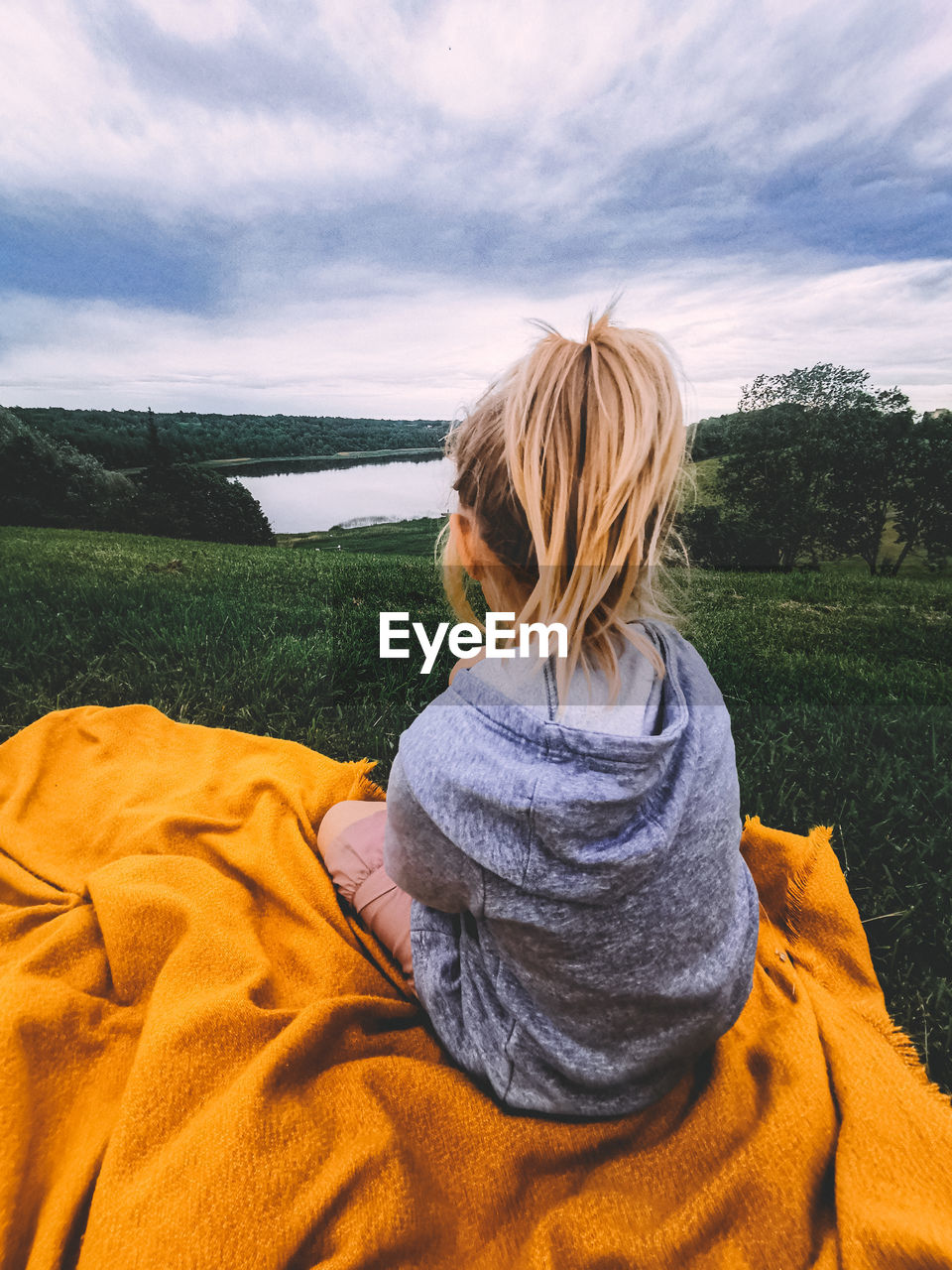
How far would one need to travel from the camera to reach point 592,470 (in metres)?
0.96

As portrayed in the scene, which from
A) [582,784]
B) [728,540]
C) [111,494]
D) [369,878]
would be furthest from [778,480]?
[111,494]

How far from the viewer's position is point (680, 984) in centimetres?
99

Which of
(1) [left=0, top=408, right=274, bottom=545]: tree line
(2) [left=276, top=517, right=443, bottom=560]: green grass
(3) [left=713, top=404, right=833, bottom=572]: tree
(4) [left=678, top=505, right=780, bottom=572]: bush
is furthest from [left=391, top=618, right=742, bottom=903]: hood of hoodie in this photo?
(1) [left=0, top=408, right=274, bottom=545]: tree line

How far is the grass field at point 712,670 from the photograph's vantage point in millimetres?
2031

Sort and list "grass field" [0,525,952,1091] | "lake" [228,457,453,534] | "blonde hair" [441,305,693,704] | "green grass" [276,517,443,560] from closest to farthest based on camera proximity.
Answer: "blonde hair" [441,305,693,704] → "grass field" [0,525,952,1091] → "lake" [228,457,453,534] → "green grass" [276,517,443,560]

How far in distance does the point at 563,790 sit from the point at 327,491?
4.51m

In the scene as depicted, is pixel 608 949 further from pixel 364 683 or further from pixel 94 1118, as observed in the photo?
pixel 364 683

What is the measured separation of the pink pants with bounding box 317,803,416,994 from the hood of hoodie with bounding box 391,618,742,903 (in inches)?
25.9

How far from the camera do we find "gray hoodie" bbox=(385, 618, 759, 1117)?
0.84m

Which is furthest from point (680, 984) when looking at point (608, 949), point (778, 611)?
point (778, 611)

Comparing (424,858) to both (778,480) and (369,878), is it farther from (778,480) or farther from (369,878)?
(778,480)

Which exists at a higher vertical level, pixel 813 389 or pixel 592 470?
pixel 813 389

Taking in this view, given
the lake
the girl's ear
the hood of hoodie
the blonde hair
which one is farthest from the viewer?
the lake

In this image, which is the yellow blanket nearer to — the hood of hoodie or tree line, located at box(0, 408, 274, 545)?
the hood of hoodie
